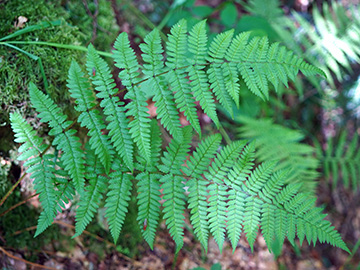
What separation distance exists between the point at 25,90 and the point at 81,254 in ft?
4.70

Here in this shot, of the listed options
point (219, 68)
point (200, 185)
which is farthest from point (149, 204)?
point (219, 68)

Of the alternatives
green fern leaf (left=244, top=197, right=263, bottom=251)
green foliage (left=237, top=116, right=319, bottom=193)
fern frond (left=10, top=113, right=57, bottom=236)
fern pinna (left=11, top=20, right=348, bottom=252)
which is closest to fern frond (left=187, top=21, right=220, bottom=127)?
fern pinna (left=11, top=20, right=348, bottom=252)

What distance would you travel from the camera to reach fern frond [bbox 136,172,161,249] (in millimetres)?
1872

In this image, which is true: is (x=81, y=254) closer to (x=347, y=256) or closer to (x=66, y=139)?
(x=66, y=139)

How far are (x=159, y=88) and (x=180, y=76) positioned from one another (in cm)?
16

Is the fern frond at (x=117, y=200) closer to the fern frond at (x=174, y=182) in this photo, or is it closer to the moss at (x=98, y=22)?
the fern frond at (x=174, y=182)

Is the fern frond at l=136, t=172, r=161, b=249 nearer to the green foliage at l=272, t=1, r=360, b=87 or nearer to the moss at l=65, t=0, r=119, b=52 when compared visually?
the moss at l=65, t=0, r=119, b=52

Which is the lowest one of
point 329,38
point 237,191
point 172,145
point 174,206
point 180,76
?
point 174,206

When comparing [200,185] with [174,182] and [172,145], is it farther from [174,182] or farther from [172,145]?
[172,145]

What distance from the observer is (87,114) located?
6.11ft

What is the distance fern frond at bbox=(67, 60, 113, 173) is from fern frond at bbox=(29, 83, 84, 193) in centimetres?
10

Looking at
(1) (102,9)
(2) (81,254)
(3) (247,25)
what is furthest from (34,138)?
(3) (247,25)

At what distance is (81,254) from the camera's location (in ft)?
8.09

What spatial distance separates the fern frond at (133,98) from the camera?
1.78 meters
